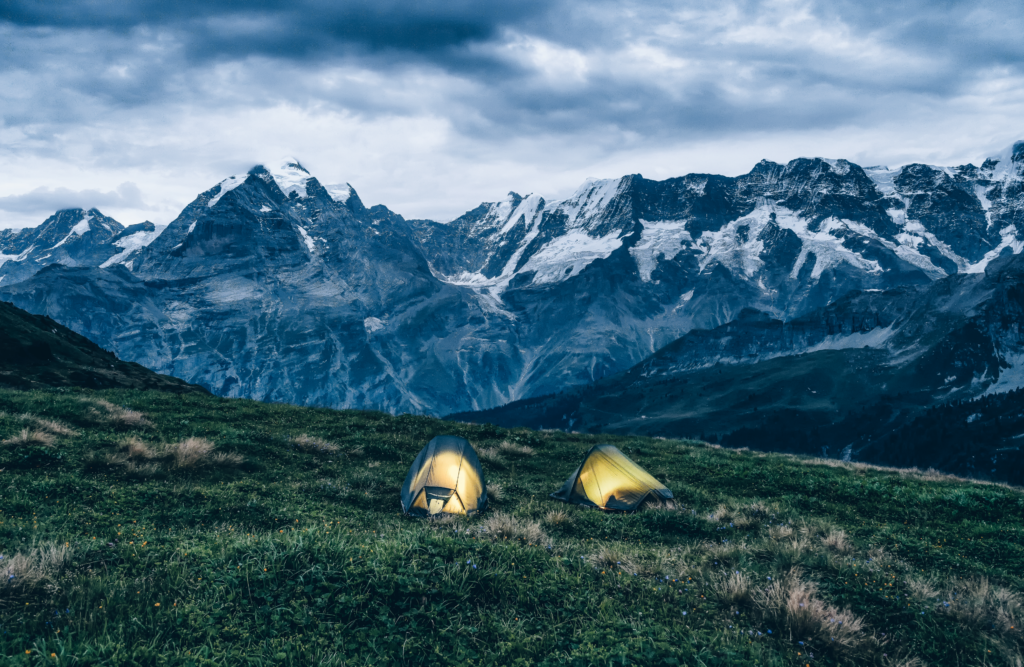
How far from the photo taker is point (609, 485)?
2009 cm

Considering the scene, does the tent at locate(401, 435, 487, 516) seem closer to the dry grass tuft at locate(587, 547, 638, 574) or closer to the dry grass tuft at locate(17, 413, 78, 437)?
the dry grass tuft at locate(587, 547, 638, 574)

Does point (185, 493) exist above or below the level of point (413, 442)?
above

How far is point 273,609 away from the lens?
23.7 feet

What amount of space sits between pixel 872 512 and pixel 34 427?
27757 millimetres

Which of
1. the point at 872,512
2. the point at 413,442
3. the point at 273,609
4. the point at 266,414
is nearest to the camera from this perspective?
the point at 273,609

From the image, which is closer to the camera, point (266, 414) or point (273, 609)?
point (273, 609)

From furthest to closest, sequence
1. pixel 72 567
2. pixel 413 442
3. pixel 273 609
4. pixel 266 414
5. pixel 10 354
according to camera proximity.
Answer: pixel 10 354 < pixel 266 414 < pixel 413 442 < pixel 72 567 < pixel 273 609

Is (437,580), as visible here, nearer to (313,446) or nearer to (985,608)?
(985,608)

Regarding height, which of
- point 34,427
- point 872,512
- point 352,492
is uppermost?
point 34,427

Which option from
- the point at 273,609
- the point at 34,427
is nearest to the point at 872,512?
the point at 273,609

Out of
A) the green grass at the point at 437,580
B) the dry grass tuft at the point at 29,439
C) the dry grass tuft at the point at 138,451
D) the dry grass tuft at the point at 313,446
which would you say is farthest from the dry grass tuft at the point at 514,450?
the dry grass tuft at the point at 29,439

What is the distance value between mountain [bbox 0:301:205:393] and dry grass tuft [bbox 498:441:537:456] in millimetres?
26049

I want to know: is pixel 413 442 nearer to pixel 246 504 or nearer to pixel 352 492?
pixel 352 492

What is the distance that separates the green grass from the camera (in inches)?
268
